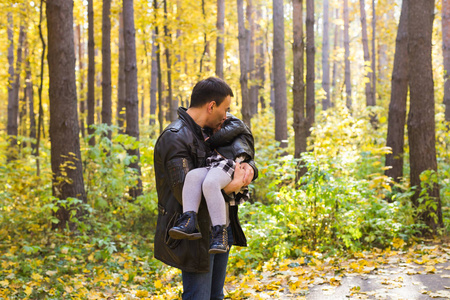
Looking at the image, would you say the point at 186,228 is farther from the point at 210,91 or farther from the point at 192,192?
the point at 210,91

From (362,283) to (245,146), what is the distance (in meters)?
3.34

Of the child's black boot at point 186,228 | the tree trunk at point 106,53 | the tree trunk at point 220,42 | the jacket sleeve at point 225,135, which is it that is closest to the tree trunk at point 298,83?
the tree trunk at point 220,42

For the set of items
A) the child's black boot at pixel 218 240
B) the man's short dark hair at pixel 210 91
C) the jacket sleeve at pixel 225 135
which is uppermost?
the man's short dark hair at pixel 210 91

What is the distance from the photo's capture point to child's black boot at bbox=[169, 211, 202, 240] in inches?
102

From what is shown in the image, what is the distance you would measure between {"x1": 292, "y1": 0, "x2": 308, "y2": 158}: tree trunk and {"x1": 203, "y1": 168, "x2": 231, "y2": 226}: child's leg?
7.28 meters

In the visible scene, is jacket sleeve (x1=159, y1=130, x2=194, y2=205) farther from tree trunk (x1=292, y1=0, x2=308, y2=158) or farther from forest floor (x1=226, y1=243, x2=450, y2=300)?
tree trunk (x1=292, y1=0, x2=308, y2=158)

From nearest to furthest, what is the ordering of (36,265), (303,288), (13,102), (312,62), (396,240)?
(303,288) → (36,265) → (396,240) → (312,62) → (13,102)

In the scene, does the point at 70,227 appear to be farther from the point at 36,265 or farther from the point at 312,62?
the point at 312,62

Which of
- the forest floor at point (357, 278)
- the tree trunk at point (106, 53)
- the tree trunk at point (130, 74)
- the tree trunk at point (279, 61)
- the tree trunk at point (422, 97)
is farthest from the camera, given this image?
the tree trunk at point (279, 61)

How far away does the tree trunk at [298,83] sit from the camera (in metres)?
9.86

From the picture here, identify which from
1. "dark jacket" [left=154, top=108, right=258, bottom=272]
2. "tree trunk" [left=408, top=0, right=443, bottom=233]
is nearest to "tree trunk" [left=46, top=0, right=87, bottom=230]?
"dark jacket" [left=154, top=108, right=258, bottom=272]

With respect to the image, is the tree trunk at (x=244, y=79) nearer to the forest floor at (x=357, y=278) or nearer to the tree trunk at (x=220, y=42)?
the tree trunk at (x=220, y=42)

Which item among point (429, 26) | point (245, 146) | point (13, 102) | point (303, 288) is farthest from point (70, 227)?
point (13, 102)

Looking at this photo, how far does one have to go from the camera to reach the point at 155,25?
1257 centimetres
